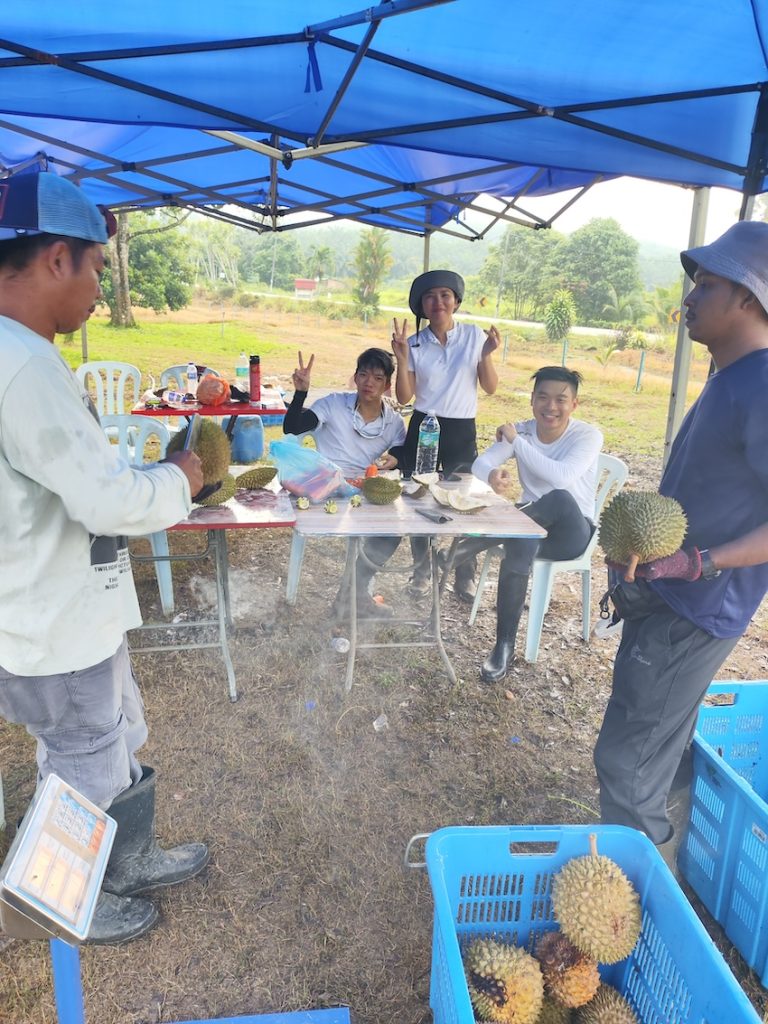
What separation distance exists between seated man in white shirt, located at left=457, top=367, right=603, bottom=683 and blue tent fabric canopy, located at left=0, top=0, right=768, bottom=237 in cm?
119

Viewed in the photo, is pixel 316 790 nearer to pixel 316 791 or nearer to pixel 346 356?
pixel 316 791

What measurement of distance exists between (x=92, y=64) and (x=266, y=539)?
3159 millimetres

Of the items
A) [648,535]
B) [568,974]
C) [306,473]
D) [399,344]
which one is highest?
[399,344]

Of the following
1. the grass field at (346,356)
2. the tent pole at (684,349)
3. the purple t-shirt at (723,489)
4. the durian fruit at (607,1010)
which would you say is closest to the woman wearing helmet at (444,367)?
the tent pole at (684,349)

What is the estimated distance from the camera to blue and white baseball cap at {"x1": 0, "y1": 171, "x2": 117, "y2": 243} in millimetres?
1302

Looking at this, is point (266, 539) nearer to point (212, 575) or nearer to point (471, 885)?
point (212, 575)

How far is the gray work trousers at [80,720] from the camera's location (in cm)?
159

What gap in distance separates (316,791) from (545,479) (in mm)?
1769

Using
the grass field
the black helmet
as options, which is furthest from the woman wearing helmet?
the grass field

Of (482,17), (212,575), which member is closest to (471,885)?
(482,17)

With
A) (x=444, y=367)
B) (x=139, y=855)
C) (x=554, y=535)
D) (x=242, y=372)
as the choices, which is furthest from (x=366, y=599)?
(x=242, y=372)

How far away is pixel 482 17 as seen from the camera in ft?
7.50

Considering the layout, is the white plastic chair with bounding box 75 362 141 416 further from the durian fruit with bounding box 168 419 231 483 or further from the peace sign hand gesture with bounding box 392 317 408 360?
the durian fruit with bounding box 168 419 231 483

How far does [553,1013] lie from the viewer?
1.55m
